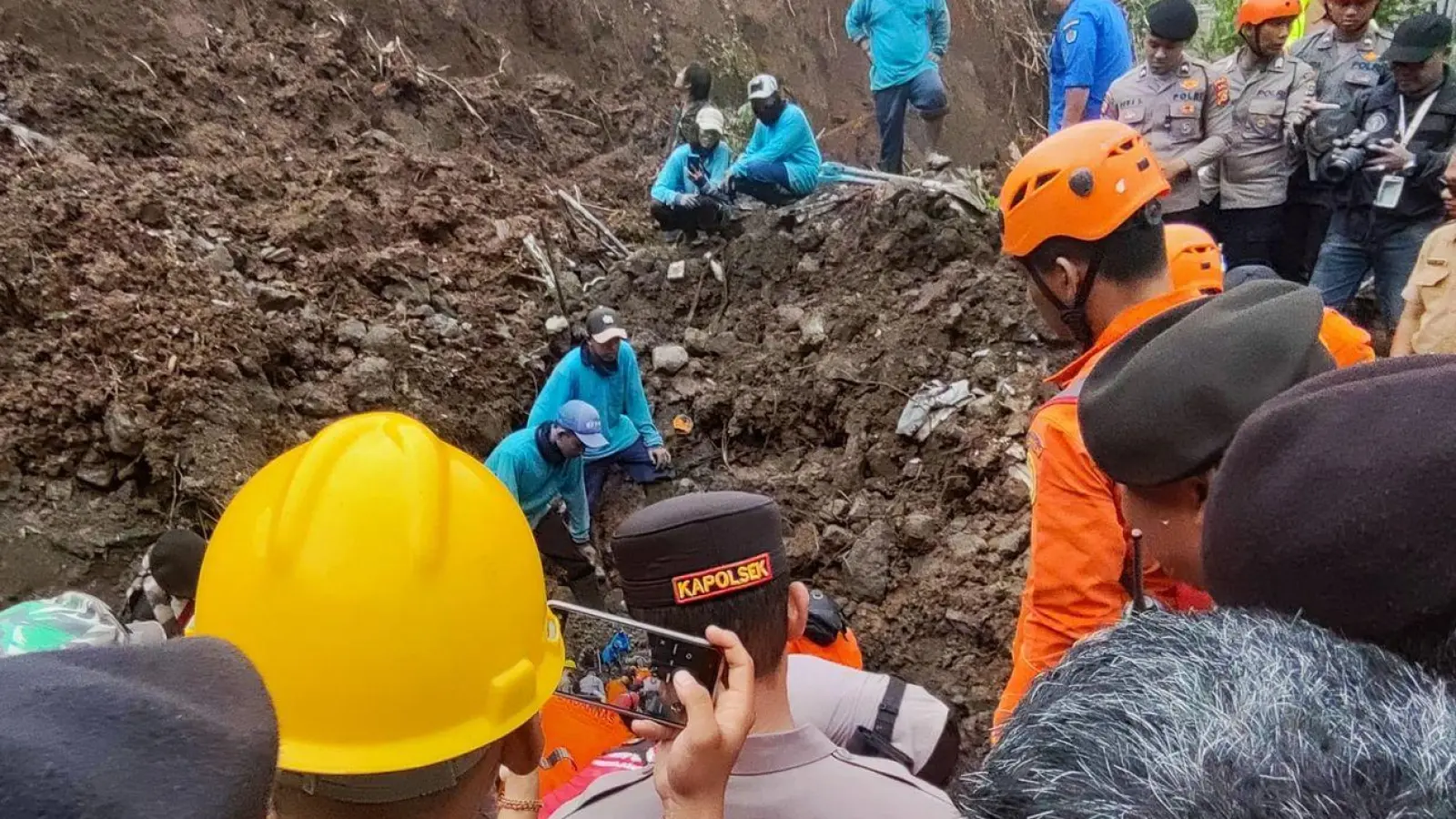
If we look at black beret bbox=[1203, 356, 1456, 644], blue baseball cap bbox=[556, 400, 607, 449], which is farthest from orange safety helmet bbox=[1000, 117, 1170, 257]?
blue baseball cap bbox=[556, 400, 607, 449]

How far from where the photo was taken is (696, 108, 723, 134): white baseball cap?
8320 mm

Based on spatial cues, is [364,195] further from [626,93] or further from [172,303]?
[626,93]

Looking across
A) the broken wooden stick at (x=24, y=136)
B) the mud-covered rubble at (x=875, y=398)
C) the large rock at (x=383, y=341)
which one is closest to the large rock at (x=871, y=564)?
the mud-covered rubble at (x=875, y=398)

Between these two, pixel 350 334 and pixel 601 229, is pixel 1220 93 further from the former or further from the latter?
pixel 350 334

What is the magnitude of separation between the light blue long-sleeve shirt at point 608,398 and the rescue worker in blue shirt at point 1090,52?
333 centimetres

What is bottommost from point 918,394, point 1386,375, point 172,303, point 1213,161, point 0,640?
point 918,394

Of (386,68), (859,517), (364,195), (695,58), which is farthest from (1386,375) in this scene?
(695,58)

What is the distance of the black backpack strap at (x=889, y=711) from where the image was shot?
2326mm

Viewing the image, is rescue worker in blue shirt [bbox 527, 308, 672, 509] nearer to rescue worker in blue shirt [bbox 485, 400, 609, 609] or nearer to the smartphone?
rescue worker in blue shirt [bbox 485, 400, 609, 609]

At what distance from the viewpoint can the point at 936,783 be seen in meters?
2.29

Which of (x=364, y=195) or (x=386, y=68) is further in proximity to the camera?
(x=386, y=68)

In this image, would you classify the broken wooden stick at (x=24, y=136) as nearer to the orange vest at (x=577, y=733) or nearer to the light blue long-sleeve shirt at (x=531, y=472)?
the light blue long-sleeve shirt at (x=531, y=472)

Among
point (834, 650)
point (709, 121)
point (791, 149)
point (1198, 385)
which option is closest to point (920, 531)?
point (834, 650)

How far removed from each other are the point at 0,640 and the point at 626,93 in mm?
9741
